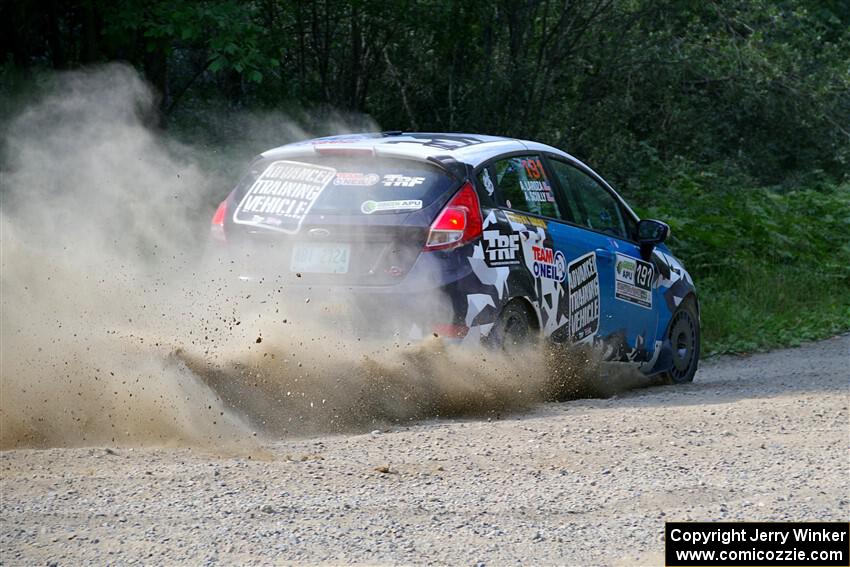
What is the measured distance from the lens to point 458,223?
24.6 ft

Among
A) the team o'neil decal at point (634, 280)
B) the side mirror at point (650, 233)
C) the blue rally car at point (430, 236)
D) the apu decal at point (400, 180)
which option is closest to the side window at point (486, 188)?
the blue rally car at point (430, 236)

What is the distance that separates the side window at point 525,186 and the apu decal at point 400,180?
0.56 metres

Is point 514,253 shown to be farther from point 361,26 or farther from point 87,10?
point 361,26

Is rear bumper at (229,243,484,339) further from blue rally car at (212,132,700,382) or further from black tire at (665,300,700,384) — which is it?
black tire at (665,300,700,384)

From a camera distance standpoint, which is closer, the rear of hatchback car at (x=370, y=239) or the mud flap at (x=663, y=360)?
the rear of hatchback car at (x=370, y=239)

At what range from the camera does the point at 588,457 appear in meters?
6.19

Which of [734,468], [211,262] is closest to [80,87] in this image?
[211,262]

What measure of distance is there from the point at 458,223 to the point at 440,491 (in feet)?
7.62

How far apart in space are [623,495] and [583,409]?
92.5 inches

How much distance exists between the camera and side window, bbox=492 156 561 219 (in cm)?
802

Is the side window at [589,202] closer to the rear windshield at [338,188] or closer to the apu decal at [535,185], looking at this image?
the apu decal at [535,185]

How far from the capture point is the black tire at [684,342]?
9930 millimetres

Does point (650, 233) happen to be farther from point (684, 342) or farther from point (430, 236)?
point (430, 236)

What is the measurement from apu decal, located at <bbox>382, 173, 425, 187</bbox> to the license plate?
0.48 m
